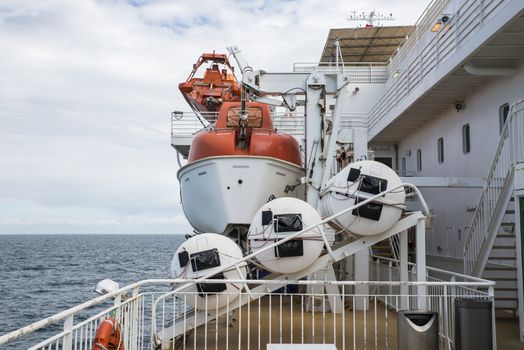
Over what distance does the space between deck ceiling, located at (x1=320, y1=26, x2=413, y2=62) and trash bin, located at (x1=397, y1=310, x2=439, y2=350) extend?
A: 1901 cm

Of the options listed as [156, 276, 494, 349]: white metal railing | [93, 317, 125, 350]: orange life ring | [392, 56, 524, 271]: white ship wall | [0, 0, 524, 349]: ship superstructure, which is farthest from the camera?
[392, 56, 524, 271]: white ship wall

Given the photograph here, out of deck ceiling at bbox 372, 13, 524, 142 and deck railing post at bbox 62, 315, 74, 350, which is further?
deck ceiling at bbox 372, 13, 524, 142

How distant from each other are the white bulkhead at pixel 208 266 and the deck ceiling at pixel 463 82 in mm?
5611

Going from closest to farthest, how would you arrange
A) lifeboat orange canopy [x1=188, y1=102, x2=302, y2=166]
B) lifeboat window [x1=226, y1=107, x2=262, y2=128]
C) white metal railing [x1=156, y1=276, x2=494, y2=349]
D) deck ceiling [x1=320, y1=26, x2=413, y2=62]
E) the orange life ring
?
the orange life ring, white metal railing [x1=156, y1=276, x2=494, y2=349], lifeboat orange canopy [x1=188, y1=102, x2=302, y2=166], lifeboat window [x1=226, y1=107, x2=262, y2=128], deck ceiling [x1=320, y1=26, x2=413, y2=62]

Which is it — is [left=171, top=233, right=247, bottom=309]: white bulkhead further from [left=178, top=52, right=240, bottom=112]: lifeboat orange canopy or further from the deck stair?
[left=178, top=52, right=240, bottom=112]: lifeboat orange canopy

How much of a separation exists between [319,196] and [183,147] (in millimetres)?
8694

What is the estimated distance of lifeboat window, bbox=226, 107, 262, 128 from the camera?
12.4m

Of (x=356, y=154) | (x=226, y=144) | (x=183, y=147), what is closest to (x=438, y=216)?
(x=356, y=154)

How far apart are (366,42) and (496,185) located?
1757 cm

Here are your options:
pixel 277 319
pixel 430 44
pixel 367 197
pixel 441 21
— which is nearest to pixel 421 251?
pixel 367 197

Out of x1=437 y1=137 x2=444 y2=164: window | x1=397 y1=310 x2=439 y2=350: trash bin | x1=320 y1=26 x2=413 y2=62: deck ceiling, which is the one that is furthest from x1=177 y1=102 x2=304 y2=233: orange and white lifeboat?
x1=320 y1=26 x2=413 y2=62: deck ceiling

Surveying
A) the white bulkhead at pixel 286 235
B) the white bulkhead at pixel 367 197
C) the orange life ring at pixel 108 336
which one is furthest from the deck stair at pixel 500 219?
the orange life ring at pixel 108 336

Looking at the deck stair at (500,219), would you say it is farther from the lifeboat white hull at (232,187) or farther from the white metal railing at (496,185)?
the lifeboat white hull at (232,187)

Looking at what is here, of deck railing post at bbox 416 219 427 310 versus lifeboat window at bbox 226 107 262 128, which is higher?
lifeboat window at bbox 226 107 262 128
